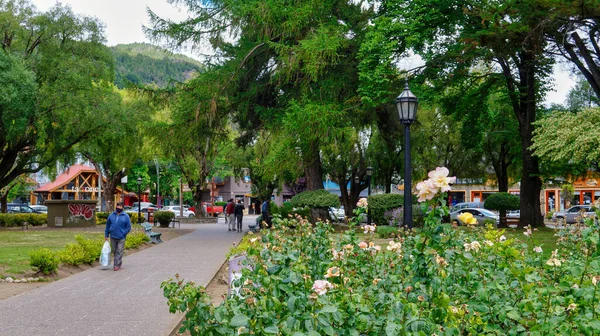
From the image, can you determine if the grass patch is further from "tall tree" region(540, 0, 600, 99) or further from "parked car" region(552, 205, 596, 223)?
"tall tree" region(540, 0, 600, 99)

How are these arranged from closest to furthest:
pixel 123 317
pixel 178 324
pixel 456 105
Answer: pixel 178 324 → pixel 123 317 → pixel 456 105

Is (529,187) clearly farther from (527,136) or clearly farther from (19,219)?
(19,219)

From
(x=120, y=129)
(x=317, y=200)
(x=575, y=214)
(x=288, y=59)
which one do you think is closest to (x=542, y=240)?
(x=317, y=200)

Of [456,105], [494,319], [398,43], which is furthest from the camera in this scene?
[456,105]

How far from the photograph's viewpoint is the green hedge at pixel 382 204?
2658 cm

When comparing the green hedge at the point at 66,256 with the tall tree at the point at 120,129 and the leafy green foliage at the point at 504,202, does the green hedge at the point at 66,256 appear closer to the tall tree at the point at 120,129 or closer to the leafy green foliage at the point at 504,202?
the tall tree at the point at 120,129

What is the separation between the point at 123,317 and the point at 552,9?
540 inches

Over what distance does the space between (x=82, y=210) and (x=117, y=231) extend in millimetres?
21993

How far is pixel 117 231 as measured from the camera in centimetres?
1362

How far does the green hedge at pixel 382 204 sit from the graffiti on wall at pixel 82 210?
17.0 meters

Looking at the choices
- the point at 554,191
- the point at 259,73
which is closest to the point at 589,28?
the point at 259,73

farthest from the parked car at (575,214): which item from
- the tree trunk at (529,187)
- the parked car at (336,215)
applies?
the parked car at (336,215)

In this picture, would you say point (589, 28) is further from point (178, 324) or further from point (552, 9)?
point (178, 324)

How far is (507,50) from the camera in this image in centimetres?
1970
